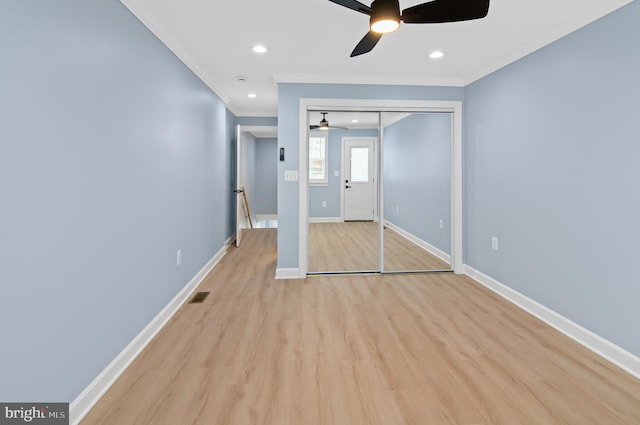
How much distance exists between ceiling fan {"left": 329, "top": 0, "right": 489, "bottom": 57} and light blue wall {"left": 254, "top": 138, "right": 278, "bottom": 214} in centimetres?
776

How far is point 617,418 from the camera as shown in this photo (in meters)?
1.63

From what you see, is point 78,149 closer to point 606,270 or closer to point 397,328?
point 397,328

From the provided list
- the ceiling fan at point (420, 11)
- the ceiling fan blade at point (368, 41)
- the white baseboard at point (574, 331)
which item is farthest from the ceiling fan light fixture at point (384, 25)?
the white baseboard at point (574, 331)

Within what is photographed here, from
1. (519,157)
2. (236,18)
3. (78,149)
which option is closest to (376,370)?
(78,149)

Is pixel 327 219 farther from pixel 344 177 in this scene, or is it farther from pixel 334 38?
pixel 334 38

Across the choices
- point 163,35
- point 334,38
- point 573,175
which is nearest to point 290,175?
point 334,38

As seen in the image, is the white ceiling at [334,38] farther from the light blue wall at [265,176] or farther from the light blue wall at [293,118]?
the light blue wall at [265,176]

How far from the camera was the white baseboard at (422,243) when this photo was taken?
4.51 m

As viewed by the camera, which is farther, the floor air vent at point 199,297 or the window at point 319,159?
the window at point 319,159

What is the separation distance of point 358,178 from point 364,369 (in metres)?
6.38

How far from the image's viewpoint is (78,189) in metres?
1.64

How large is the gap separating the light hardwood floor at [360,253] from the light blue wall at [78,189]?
2.33 metres

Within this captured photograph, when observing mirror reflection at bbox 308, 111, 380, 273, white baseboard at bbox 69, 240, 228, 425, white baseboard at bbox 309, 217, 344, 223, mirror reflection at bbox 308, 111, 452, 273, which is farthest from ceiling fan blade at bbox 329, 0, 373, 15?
white baseboard at bbox 309, 217, 344, 223

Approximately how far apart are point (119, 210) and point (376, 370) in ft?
6.22
